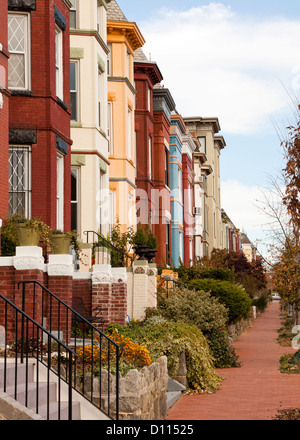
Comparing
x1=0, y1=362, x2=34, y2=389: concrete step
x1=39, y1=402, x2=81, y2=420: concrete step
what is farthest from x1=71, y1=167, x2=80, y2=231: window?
x1=39, y1=402, x2=81, y2=420: concrete step

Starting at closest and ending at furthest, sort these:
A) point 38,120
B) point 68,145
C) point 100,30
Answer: point 38,120, point 68,145, point 100,30

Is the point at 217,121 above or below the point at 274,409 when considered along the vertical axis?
above

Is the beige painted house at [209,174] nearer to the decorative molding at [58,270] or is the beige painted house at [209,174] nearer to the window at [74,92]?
the window at [74,92]

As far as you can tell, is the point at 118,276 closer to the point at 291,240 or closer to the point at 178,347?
the point at 178,347

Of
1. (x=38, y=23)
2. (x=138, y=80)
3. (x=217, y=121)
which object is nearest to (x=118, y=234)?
(x=38, y=23)

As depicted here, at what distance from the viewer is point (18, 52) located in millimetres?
19328

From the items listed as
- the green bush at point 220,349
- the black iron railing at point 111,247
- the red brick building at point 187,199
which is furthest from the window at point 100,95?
the red brick building at point 187,199

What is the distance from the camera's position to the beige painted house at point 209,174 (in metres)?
62.2

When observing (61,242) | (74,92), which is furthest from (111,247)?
(61,242)

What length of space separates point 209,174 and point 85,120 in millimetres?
41076

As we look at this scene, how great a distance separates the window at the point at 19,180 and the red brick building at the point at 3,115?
2.40 m

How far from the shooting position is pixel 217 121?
213 ft
